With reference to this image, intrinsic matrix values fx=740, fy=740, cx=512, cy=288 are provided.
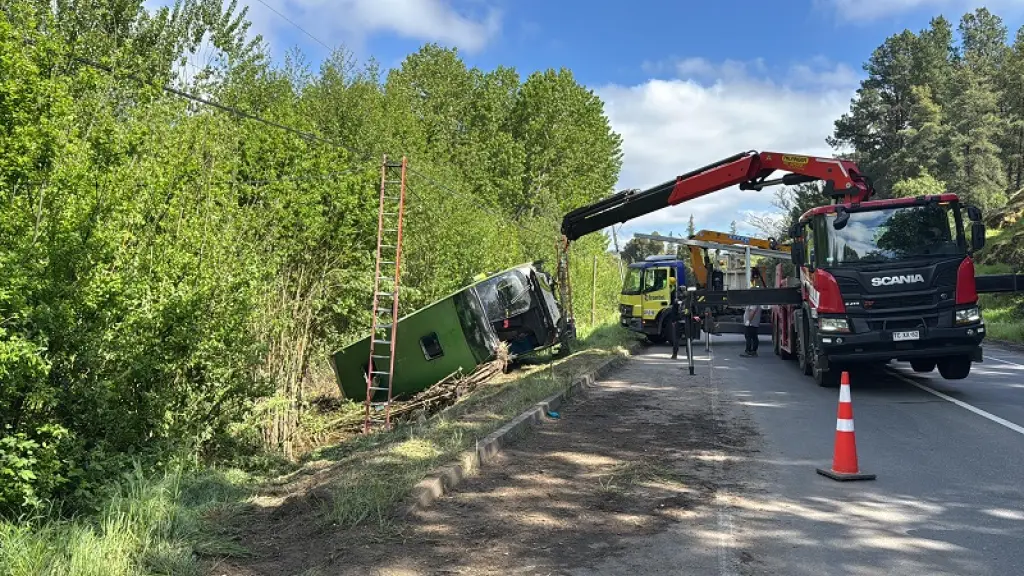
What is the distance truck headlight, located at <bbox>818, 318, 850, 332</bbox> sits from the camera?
1110 centimetres

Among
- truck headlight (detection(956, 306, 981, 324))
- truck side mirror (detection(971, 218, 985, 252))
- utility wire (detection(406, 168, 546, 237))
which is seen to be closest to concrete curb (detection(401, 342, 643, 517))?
truck headlight (detection(956, 306, 981, 324))

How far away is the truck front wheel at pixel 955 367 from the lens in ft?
37.5

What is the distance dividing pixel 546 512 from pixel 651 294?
1697cm

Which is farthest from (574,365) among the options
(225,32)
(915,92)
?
(915,92)

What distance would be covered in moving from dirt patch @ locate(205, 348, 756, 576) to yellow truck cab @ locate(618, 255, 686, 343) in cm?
1280

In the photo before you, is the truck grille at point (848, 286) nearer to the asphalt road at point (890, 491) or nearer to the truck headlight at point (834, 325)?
the truck headlight at point (834, 325)

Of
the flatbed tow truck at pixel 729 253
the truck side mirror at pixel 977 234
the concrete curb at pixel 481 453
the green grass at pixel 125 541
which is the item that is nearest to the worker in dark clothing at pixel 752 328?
the flatbed tow truck at pixel 729 253

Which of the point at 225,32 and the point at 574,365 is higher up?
the point at 225,32

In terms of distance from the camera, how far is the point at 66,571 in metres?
3.90

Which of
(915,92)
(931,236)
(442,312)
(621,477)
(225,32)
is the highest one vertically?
(915,92)

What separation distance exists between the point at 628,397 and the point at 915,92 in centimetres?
5642

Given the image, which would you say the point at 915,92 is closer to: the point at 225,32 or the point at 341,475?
the point at 225,32

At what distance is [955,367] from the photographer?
11586 mm

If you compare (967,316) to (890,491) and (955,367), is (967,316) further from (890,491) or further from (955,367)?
(890,491)
